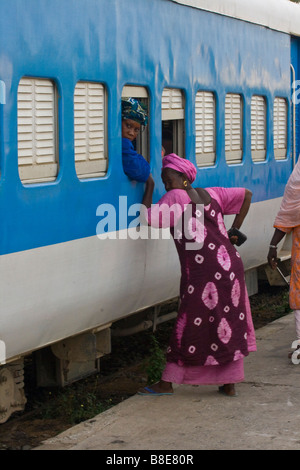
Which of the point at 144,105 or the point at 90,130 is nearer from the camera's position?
the point at 90,130

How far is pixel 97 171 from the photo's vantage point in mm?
6461

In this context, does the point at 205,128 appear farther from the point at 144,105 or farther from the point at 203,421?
the point at 203,421

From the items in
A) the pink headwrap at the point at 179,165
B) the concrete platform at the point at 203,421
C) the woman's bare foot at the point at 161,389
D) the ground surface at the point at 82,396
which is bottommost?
the ground surface at the point at 82,396

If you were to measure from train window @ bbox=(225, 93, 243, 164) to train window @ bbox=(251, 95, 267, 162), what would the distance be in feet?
1.08

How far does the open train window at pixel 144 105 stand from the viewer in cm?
689

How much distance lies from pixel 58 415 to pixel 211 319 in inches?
47.9

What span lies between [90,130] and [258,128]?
356 centimetres

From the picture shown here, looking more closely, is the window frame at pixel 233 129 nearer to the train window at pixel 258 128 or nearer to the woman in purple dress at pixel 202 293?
the train window at pixel 258 128

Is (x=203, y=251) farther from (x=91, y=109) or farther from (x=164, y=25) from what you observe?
(x=164, y=25)

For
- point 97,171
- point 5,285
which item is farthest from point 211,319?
point 5,285

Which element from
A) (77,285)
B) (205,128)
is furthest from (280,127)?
(77,285)

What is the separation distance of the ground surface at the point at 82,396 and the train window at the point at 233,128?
5.88 ft

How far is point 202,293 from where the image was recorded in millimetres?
6547

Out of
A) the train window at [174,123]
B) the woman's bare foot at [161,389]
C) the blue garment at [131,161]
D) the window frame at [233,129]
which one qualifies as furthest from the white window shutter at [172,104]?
the woman's bare foot at [161,389]
